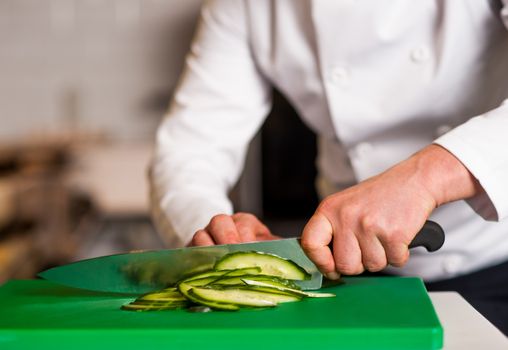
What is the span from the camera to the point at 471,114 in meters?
1.09

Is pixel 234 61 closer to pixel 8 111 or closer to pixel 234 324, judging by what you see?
pixel 234 324

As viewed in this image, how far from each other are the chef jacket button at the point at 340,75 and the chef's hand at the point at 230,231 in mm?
242

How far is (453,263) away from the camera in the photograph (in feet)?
3.59

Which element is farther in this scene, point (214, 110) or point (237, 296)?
point (214, 110)

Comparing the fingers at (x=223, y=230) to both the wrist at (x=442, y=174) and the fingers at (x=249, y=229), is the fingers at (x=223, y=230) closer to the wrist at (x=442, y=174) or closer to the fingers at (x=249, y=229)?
the fingers at (x=249, y=229)

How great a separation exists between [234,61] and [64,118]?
116 inches

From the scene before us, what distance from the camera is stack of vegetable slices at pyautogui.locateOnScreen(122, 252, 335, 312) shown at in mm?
806

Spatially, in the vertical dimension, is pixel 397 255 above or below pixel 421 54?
below

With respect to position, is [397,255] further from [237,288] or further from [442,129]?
[442,129]

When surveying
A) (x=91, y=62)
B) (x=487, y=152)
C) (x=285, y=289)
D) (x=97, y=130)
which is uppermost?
(x=487, y=152)

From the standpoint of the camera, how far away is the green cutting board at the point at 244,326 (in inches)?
28.1

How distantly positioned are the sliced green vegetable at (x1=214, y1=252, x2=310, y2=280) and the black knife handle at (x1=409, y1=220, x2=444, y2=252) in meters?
0.12

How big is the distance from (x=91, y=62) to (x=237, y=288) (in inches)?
132

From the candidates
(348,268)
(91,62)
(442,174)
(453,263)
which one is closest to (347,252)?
(348,268)
